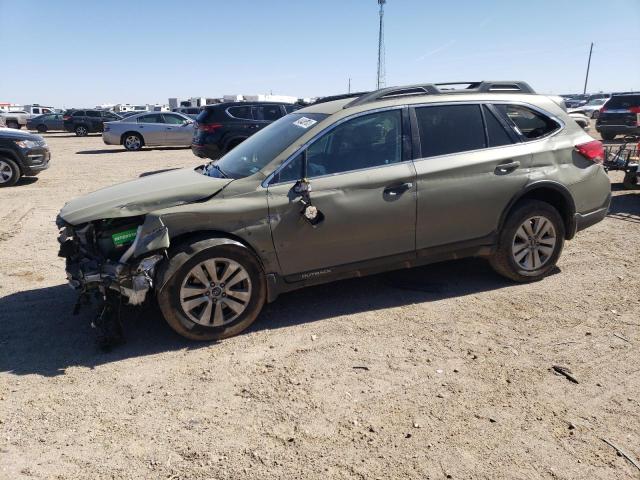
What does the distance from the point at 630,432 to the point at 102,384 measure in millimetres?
3219

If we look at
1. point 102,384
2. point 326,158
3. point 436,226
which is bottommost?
point 102,384

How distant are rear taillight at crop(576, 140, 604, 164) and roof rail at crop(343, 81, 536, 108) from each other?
0.74 meters

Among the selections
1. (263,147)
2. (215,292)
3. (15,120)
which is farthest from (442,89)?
(15,120)

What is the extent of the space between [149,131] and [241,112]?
7.81 metres

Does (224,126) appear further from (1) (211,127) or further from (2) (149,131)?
(2) (149,131)

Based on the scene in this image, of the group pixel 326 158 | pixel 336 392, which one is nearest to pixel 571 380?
pixel 336 392

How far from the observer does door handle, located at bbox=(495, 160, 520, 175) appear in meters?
4.52

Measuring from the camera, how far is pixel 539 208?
4.70 m

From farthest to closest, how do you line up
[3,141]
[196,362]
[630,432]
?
[3,141] → [196,362] → [630,432]

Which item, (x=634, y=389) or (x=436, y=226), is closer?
(x=634, y=389)

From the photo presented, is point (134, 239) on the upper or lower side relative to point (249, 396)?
upper

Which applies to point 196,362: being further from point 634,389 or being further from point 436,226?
point 634,389

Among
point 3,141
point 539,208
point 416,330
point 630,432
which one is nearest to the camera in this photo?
point 630,432

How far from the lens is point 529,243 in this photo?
478 cm
